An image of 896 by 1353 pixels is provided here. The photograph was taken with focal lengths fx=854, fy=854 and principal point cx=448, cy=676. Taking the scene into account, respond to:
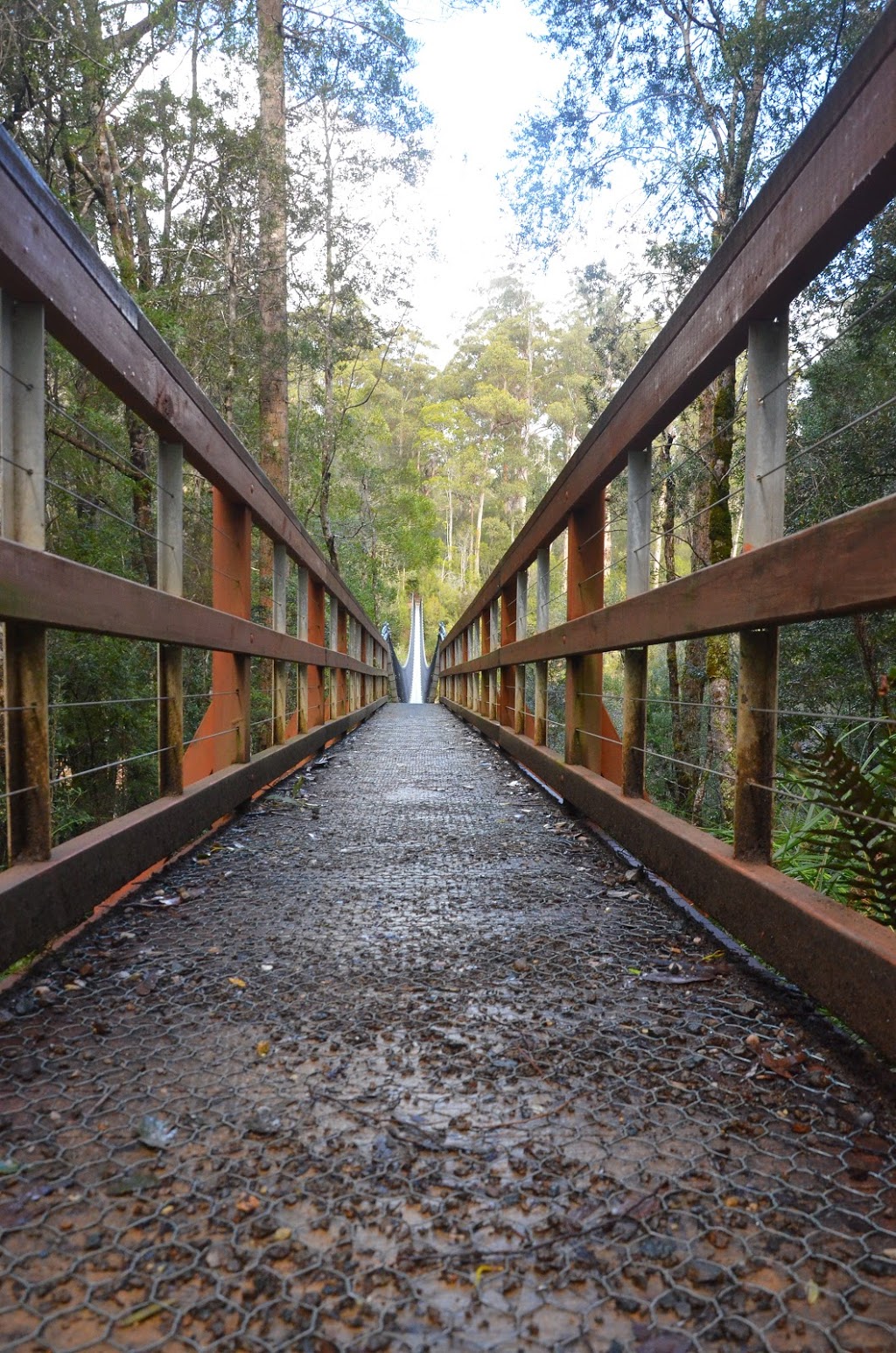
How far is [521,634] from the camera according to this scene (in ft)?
15.3

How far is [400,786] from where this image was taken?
387 centimetres

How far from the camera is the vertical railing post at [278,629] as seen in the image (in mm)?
3998

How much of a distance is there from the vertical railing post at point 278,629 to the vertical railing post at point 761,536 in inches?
109

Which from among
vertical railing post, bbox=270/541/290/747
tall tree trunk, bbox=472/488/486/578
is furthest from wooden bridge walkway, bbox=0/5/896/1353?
tall tree trunk, bbox=472/488/486/578

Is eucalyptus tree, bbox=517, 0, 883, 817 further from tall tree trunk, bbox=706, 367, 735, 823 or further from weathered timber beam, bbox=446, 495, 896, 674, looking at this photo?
weathered timber beam, bbox=446, 495, 896, 674

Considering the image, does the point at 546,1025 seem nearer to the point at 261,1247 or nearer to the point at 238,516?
the point at 261,1247

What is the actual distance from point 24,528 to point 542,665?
2746mm

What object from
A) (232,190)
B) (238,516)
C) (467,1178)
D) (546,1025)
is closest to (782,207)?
(546,1025)

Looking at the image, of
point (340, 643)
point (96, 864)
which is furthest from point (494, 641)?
point (96, 864)

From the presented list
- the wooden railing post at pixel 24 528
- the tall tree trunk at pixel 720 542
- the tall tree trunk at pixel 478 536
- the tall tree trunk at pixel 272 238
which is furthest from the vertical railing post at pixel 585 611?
the tall tree trunk at pixel 478 536

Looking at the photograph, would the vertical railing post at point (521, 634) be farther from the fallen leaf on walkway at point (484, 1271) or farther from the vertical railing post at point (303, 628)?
the fallen leaf on walkway at point (484, 1271)

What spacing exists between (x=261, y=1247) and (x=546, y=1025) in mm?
588

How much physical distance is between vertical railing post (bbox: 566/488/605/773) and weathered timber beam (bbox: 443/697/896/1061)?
781 mm

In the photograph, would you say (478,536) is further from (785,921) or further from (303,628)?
(785,921)
